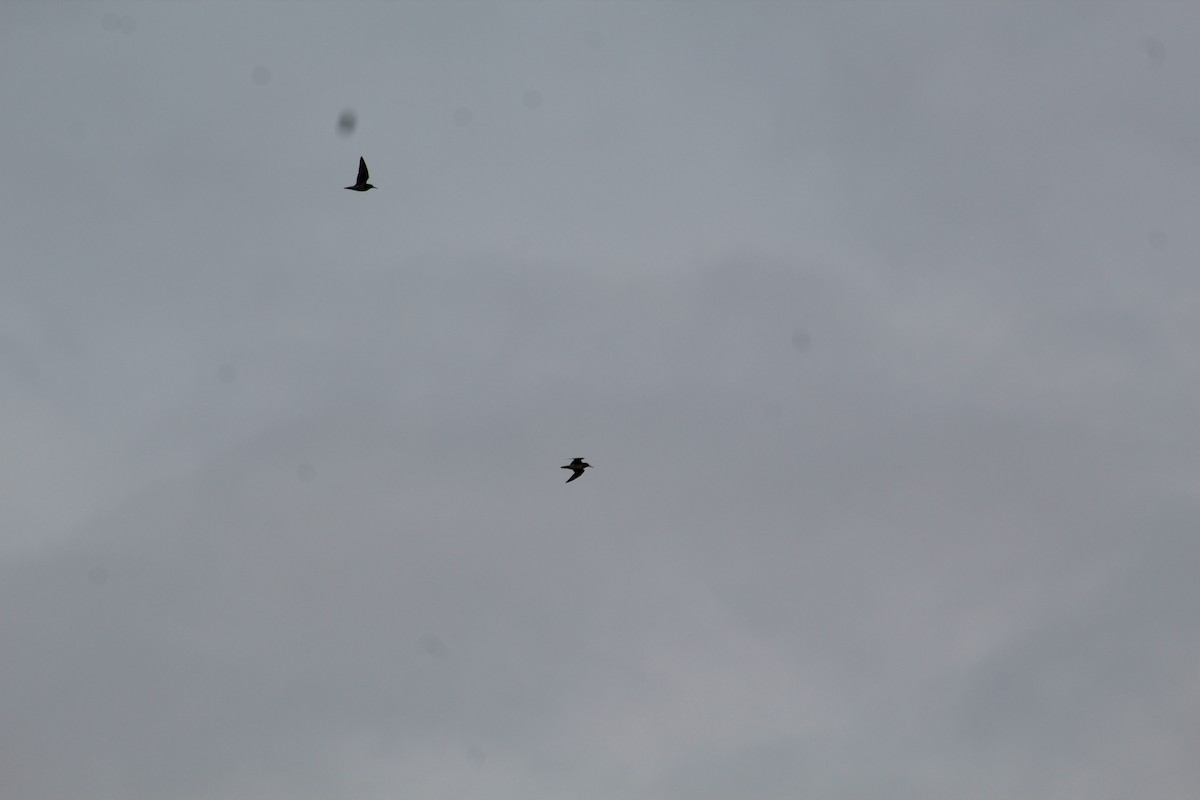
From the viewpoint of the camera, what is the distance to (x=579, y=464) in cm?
14762

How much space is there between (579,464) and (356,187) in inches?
1292

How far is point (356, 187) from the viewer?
144 m

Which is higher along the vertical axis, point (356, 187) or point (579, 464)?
point (356, 187)
